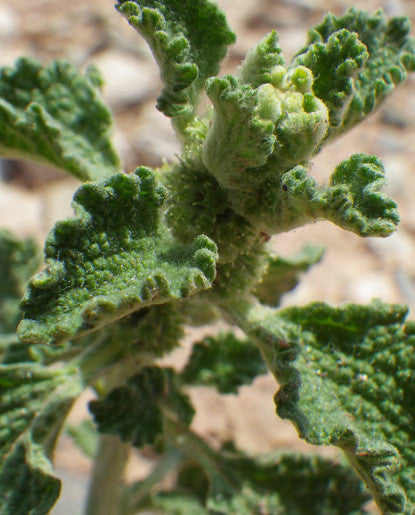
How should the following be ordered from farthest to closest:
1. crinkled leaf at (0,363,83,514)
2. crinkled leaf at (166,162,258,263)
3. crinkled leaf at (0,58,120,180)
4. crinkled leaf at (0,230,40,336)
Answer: crinkled leaf at (0,230,40,336) → crinkled leaf at (0,58,120,180) → crinkled leaf at (0,363,83,514) → crinkled leaf at (166,162,258,263)

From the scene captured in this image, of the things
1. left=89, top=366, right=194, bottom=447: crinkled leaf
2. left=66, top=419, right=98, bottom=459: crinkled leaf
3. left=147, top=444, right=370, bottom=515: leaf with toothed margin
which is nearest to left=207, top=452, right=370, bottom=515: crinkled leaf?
left=147, top=444, right=370, bottom=515: leaf with toothed margin

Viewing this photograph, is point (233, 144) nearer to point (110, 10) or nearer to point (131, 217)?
point (131, 217)

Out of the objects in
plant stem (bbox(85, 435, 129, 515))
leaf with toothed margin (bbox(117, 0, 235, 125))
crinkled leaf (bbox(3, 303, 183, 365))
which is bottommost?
plant stem (bbox(85, 435, 129, 515))

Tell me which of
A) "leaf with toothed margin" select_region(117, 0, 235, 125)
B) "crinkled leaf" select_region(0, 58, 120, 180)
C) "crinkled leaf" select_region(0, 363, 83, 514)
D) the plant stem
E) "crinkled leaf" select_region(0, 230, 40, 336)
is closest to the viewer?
"leaf with toothed margin" select_region(117, 0, 235, 125)

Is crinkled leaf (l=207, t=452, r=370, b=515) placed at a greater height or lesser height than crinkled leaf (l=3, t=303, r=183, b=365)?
lesser

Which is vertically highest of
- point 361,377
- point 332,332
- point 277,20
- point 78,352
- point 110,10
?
point 110,10

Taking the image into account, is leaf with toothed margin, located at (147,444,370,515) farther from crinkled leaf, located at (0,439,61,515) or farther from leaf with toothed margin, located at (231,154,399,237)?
leaf with toothed margin, located at (231,154,399,237)

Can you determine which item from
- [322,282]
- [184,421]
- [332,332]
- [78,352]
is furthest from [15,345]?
[322,282]

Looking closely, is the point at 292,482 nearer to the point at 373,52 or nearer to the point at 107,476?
the point at 107,476

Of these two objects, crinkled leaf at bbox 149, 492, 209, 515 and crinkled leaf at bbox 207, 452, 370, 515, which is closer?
crinkled leaf at bbox 207, 452, 370, 515
